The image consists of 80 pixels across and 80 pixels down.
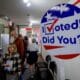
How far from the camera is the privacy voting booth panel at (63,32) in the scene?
1080 millimetres

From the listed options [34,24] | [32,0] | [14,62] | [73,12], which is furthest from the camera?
[34,24]

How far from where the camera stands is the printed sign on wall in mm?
1079

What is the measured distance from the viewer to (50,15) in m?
1.19

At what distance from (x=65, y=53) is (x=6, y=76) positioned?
290 centimetres

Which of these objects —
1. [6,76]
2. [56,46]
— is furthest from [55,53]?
[6,76]

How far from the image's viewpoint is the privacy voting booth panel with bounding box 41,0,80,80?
1.08 m

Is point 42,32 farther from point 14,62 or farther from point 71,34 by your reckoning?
point 14,62

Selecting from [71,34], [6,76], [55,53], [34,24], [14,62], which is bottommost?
[6,76]

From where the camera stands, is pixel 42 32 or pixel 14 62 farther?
pixel 14 62

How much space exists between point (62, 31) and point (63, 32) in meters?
0.01

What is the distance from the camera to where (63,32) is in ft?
3.70

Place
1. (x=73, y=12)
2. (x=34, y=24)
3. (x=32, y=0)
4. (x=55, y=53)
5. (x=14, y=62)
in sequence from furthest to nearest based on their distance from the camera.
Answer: (x=34, y=24) < (x=32, y=0) < (x=14, y=62) < (x=55, y=53) < (x=73, y=12)

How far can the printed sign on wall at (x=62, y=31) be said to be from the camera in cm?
108

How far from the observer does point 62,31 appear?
44.6 inches
